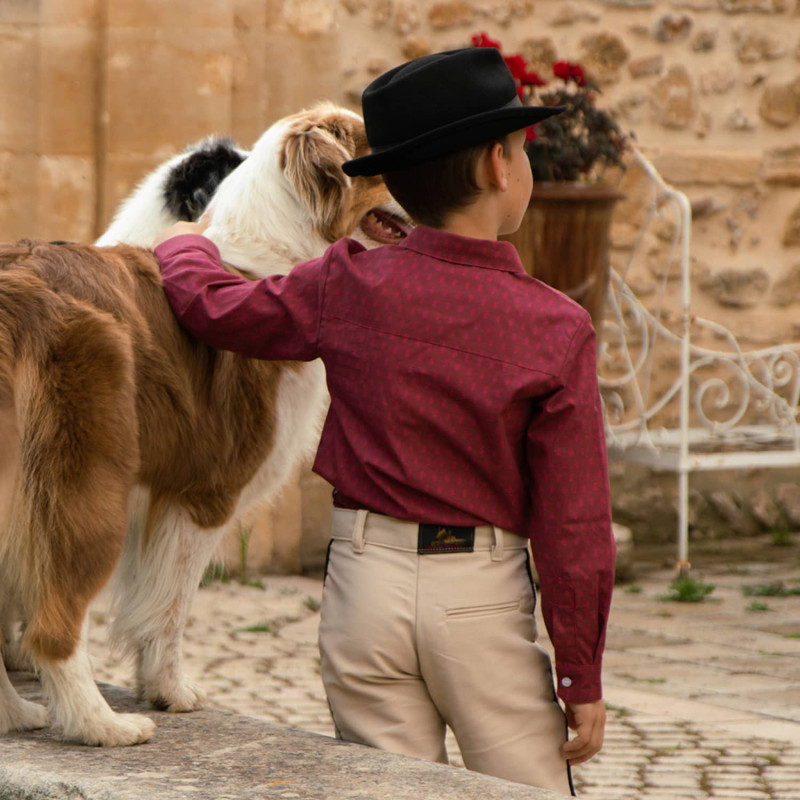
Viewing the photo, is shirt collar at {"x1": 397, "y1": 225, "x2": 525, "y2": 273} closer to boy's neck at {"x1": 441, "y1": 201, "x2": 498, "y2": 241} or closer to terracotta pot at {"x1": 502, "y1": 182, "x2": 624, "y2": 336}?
boy's neck at {"x1": 441, "y1": 201, "x2": 498, "y2": 241}

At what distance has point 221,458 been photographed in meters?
2.89

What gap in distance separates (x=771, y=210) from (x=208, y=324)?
18.0ft

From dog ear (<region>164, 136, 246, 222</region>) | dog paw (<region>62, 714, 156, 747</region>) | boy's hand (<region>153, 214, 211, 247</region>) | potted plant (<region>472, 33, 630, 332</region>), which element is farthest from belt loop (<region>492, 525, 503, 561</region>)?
potted plant (<region>472, 33, 630, 332</region>)

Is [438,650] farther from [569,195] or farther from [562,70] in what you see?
[562,70]

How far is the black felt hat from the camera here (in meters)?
2.14

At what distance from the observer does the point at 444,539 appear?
2.23 metres

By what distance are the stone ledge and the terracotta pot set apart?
141 inches

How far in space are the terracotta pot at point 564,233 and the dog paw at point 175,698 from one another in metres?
3.28

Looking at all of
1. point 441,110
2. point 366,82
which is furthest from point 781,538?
→ point 441,110

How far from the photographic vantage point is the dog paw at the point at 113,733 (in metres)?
2.46

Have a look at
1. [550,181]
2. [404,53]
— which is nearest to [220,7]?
[404,53]

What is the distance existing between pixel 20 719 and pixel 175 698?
0.38 m

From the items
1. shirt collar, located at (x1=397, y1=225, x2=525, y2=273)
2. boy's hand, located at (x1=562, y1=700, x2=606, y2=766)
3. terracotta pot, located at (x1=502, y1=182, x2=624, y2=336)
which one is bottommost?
boy's hand, located at (x1=562, y1=700, x2=606, y2=766)

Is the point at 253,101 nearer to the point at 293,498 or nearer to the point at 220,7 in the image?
the point at 220,7
